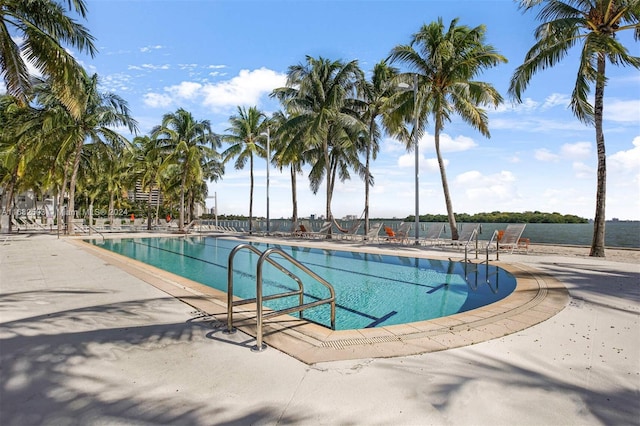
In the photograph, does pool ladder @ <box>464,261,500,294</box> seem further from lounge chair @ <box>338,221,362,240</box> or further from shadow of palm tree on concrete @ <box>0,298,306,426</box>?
lounge chair @ <box>338,221,362,240</box>

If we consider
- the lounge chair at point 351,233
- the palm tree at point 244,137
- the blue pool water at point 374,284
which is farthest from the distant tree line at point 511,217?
the blue pool water at point 374,284

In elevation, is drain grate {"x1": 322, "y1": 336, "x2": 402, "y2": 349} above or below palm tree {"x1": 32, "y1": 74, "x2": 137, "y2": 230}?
below

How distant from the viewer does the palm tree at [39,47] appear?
860cm

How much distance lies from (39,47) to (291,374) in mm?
10531

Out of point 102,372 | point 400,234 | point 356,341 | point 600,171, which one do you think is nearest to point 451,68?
point 600,171

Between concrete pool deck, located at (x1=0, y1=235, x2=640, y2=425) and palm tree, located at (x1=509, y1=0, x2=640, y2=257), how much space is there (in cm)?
905

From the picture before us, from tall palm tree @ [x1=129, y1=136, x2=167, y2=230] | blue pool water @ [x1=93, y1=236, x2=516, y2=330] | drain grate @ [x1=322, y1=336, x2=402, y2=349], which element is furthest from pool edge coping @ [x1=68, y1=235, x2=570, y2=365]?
tall palm tree @ [x1=129, y1=136, x2=167, y2=230]

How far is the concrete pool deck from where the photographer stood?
2.25 m

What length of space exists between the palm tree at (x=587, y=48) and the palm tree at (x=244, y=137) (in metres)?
19.3

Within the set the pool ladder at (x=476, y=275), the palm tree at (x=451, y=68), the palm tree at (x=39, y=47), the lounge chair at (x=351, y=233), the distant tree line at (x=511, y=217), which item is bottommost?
the pool ladder at (x=476, y=275)

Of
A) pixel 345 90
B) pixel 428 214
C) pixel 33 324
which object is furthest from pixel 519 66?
pixel 428 214

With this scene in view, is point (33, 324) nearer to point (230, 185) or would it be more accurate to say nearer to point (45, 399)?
point (45, 399)

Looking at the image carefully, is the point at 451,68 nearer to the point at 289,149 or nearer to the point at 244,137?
the point at 289,149

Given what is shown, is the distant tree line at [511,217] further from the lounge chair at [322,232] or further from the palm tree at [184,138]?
the palm tree at [184,138]
